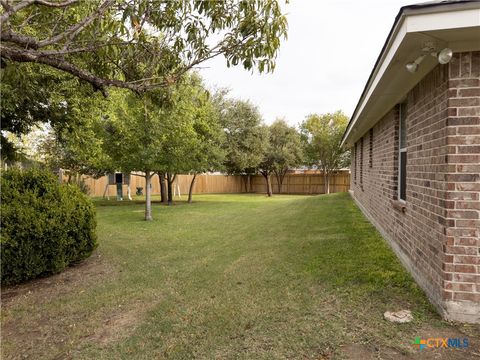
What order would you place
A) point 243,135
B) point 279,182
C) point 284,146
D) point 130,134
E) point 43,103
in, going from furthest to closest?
point 279,182, point 284,146, point 243,135, point 130,134, point 43,103

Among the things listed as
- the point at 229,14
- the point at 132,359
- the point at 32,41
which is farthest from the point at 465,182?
the point at 32,41

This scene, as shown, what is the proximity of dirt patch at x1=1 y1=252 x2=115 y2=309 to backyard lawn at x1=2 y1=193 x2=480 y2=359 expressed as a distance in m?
0.02

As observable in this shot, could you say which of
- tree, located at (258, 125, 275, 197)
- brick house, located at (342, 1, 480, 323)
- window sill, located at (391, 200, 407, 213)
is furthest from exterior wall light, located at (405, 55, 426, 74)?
tree, located at (258, 125, 275, 197)

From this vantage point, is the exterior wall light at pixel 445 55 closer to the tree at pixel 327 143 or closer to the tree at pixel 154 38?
the tree at pixel 154 38

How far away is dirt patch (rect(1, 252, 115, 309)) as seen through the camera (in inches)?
175

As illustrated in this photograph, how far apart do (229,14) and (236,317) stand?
139 inches

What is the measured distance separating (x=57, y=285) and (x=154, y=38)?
12.9 ft

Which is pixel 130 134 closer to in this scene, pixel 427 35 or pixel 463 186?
pixel 427 35

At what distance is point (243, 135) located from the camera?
80.2 ft

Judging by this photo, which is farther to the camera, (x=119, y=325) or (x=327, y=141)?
(x=327, y=141)

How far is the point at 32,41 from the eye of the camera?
125 inches

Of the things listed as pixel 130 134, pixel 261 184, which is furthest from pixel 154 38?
pixel 261 184

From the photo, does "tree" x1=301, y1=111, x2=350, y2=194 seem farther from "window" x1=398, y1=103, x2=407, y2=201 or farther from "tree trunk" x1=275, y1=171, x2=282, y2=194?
Answer: "window" x1=398, y1=103, x2=407, y2=201

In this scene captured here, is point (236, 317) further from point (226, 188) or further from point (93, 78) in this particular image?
point (226, 188)
